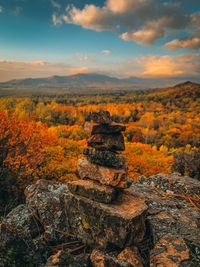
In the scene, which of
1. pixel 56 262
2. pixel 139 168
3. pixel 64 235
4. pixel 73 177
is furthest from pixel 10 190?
pixel 139 168

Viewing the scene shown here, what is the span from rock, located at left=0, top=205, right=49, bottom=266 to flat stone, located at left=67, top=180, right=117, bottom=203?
1.86m

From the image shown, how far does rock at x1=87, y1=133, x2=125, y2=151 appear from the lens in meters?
6.12

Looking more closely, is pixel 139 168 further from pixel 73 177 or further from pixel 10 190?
pixel 10 190

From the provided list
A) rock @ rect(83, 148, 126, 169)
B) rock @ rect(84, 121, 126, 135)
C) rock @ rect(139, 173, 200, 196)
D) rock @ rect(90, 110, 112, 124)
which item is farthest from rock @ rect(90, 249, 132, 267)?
rock @ rect(139, 173, 200, 196)

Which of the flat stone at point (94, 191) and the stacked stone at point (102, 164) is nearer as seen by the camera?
the flat stone at point (94, 191)

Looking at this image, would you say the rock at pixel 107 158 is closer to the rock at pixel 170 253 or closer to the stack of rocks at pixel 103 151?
the stack of rocks at pixel 103 151

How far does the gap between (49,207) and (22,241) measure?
1.46 meters

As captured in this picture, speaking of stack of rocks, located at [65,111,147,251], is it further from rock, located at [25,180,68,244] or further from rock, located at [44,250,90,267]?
rock, located at [44,250,90,267]

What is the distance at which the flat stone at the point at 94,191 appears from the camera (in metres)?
5.36

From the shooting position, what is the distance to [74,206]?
566cm

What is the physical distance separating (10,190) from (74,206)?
7.08 metres

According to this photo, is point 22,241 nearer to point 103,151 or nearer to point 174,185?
point 103,151

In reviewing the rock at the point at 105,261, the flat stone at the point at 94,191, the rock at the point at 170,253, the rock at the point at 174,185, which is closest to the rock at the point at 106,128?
the flat stone at the point at 94,191

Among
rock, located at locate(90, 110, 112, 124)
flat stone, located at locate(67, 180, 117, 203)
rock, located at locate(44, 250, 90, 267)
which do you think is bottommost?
rock, located at locate(44, 250, 90, 267)
